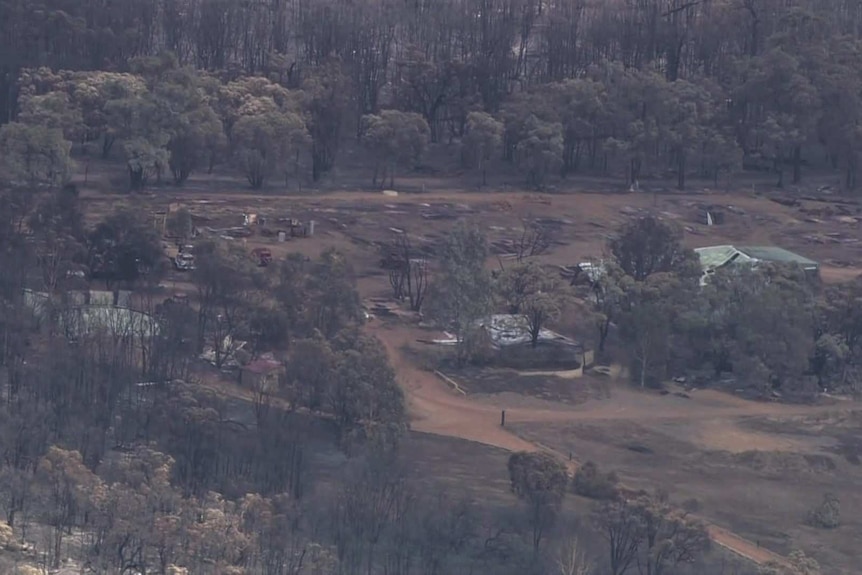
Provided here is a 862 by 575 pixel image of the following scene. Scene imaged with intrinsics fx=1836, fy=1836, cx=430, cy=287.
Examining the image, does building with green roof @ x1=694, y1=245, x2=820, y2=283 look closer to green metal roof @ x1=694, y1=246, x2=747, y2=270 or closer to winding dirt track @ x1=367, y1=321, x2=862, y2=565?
green metal roof @ x1=694, y1=246, x2=747, y2=270

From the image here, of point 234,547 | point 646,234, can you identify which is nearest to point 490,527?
point 234,547

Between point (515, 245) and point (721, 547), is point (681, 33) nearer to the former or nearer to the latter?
point (515, 245)

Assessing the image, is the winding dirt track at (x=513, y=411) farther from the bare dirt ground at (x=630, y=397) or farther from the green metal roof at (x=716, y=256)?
the green metal roof at (x=716, y=256)

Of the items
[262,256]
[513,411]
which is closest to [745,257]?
[513,411]

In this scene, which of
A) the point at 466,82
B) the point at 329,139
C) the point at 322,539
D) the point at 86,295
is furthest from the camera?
the point at 466,82

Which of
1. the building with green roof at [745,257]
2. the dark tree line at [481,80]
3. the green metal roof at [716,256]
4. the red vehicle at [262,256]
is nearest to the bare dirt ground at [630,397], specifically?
the red vehicle at [262,256]

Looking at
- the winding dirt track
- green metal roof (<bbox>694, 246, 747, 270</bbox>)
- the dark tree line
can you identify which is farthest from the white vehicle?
green metal roof (<bbox>694, 246, 747, 270</bbox>)

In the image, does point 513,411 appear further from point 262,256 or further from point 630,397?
point 262,256
